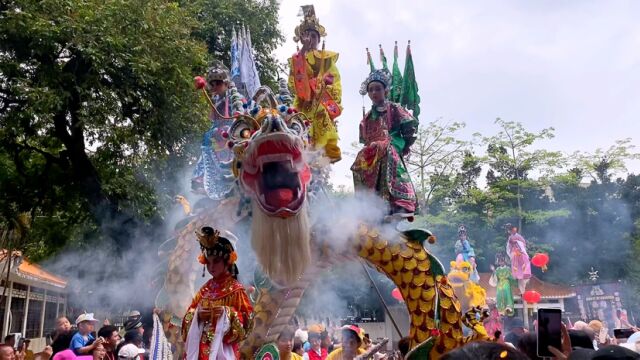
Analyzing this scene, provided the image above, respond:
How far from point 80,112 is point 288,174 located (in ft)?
23.4

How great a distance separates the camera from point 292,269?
11.7 feet

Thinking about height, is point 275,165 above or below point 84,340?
above

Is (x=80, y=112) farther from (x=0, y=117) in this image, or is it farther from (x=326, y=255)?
(x=326, y=255)

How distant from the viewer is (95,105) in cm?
959

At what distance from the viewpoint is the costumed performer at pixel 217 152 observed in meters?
5.09

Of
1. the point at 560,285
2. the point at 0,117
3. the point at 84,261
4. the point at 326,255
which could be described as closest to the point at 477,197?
the point at 560,285

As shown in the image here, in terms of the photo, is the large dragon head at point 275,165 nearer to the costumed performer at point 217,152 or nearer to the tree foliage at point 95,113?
the costumed performer at point 217,152

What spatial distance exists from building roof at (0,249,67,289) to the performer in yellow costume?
23.2ft

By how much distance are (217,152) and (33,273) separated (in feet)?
33.6

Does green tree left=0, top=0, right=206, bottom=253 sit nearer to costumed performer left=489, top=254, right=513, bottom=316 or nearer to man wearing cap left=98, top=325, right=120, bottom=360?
man wearing cap left=98, top=325, right=120, bottom=360

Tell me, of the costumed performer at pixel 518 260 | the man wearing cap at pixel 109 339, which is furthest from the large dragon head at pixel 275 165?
the costumed performer at pixel 518 260

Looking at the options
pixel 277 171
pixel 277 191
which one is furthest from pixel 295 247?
pixel 277 171

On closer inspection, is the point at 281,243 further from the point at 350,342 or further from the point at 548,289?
the point at 548,289

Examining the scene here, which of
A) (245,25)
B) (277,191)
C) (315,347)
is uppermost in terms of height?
(245,25)
